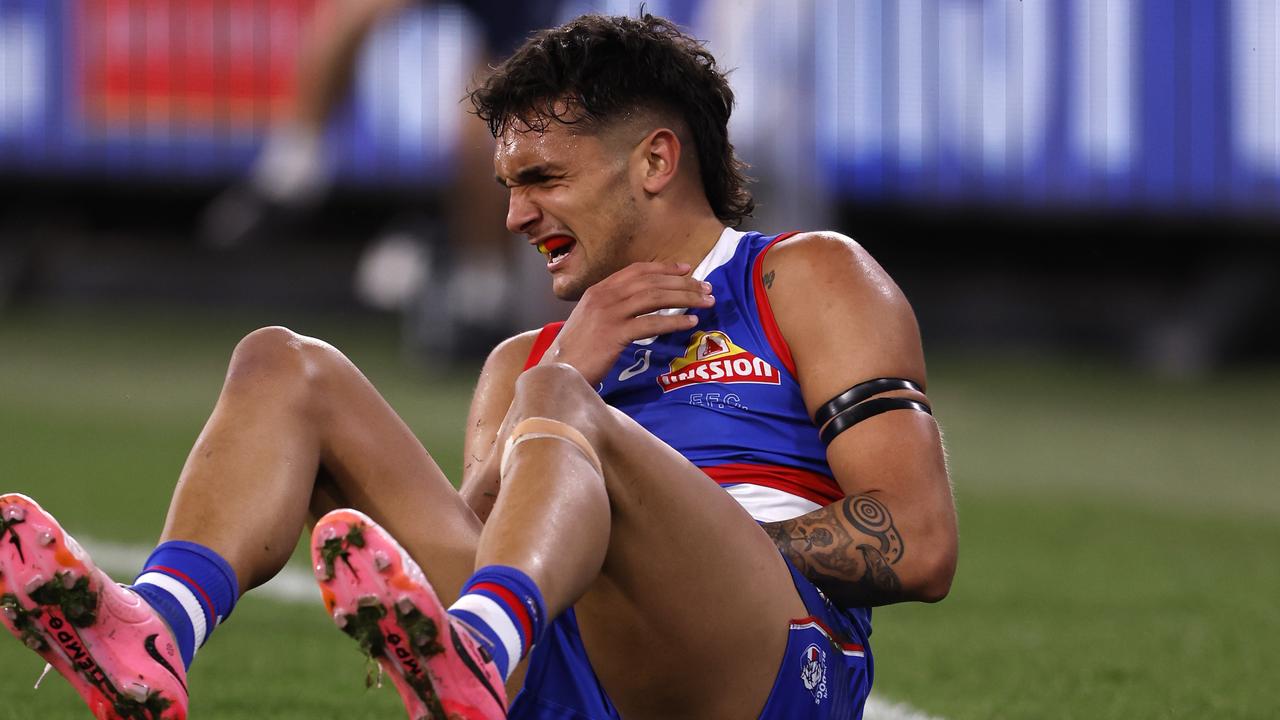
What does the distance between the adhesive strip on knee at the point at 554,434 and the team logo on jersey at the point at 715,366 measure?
0.46 meters

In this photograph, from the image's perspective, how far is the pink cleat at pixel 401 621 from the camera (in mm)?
2168

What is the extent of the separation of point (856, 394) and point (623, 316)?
391 millimetres

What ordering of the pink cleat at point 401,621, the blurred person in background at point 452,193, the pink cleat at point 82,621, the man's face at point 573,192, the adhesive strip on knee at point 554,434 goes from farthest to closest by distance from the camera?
the blurred person in background at point 452,193, the man's face at point 573,192, the adhesive strip on knee at point 554,434, the pink cleat at point 82,621, the pink cleat at point 401,621

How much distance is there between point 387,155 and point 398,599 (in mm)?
9187

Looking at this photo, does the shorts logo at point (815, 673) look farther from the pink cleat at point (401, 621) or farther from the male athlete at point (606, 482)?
the pink cleat at point (401, 621)

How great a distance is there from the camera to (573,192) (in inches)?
116

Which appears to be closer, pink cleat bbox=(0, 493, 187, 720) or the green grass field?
pink cleat bbox=(0, 493, 187, 720)

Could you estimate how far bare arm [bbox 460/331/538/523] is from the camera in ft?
9.71

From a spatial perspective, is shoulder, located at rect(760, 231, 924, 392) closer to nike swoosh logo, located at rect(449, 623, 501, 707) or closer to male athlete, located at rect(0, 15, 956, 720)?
male athlete, located at rect(0, 15, 956, 720)

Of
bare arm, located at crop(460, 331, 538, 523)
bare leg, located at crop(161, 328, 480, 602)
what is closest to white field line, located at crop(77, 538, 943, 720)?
bare arm, located at crop(460, 331, 538, 523)

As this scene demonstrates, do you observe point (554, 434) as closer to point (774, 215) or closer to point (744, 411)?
point (744, 411)

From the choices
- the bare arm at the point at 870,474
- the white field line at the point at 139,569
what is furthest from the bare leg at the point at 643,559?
the white field line at the point at 139,569

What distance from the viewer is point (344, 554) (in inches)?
86.7

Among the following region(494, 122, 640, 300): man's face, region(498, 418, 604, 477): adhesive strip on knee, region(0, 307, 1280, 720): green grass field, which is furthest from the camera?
region(0, 307, 1280, 720): green grass field
